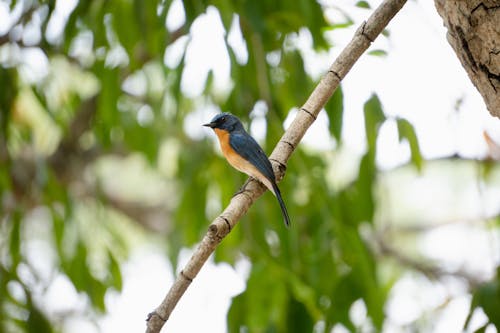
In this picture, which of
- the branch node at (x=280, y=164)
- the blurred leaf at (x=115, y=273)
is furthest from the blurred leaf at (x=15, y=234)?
the branch node at (x=280, y=164)

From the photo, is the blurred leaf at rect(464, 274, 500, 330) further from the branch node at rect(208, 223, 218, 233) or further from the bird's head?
the branch node at rect(208, 223, 218, 233)

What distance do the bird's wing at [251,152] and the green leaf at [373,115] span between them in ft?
1.64

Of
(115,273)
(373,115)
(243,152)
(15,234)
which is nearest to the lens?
(243,152)

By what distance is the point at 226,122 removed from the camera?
348 cm

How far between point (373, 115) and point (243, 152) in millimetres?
593

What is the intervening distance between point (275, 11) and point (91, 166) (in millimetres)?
2791

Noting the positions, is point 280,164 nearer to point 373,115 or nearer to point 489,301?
point 373,115

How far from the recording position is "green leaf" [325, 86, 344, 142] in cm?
339

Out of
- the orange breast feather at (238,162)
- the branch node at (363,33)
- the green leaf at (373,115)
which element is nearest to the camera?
the branch node at (363,33)

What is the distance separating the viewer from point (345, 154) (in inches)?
255

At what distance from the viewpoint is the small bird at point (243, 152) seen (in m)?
2.49

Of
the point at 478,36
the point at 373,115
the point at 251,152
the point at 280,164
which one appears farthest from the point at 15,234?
the point at 478,36

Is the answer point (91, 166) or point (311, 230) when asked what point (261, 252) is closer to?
point (311, 230)

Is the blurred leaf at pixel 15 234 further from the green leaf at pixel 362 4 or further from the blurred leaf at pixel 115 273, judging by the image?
the green leaf at pixel 362 4
